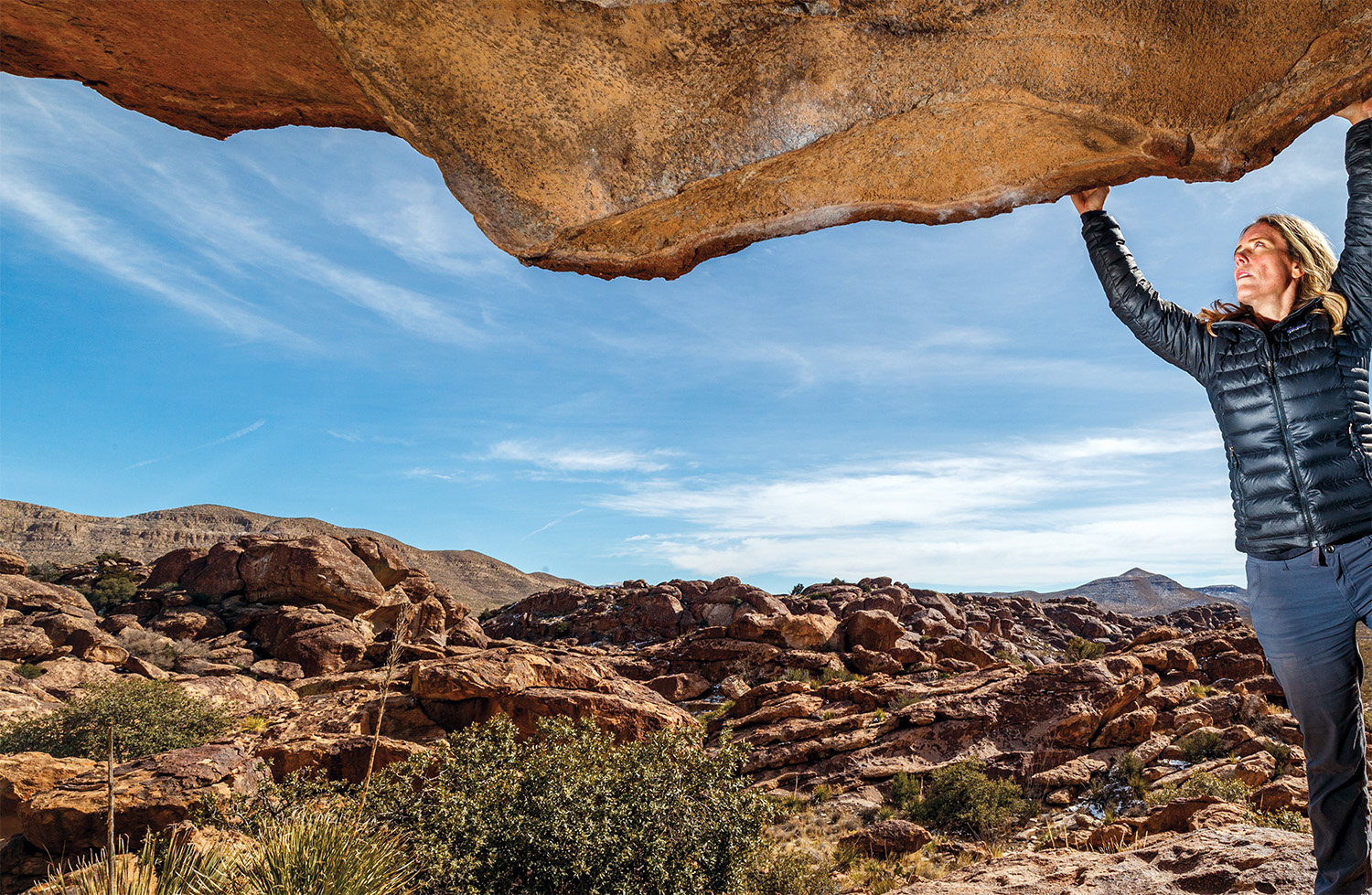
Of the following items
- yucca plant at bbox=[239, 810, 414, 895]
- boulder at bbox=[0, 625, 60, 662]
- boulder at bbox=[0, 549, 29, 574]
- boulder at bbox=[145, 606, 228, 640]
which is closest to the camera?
yucca plant at bbox=[239, 810, 414, 895]

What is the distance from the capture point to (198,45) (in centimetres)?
325

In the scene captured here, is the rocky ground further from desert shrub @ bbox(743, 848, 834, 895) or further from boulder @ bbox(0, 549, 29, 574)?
desert shrub @ bbox(743, 848, 834, 895)

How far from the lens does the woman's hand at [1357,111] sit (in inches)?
108

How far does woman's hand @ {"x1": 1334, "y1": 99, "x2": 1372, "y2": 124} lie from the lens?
2.75 metres

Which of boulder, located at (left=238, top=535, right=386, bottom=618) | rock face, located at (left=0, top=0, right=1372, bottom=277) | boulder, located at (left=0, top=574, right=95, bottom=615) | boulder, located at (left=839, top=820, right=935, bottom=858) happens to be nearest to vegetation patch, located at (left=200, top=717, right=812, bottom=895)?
boulder, located at (left=839, top=820, right=935, bottom=858)

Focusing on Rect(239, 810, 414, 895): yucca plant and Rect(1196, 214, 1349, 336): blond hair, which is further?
Rect(239, 810, 414, 895): yucca plant

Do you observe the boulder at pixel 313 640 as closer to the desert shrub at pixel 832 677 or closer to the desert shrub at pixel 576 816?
the desert shrub at pixel 832 677

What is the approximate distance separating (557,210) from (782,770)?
48.3 feet

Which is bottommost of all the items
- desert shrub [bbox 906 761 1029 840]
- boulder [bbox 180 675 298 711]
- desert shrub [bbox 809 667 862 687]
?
desert shrub [bbox 906 761 1029 840]

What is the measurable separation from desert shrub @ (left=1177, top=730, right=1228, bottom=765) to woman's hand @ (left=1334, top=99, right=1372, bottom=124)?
14.9 meters

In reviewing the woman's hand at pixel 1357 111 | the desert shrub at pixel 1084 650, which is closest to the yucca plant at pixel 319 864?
the woman's hand at pixel 1357 111

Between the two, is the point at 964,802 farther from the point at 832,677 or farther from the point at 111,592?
the point at 111,592

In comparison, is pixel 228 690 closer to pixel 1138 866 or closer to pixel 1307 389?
pixel 1138 866

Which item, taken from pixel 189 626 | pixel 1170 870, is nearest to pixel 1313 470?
pixel 1170 870
